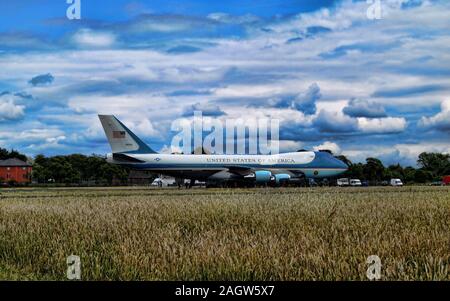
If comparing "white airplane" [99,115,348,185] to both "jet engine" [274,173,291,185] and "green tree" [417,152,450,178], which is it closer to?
"jet engine" [274,173,291,185]

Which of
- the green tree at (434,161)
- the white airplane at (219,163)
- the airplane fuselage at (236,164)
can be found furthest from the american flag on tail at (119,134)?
the green tree at (434,161)

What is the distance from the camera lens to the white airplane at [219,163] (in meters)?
66.2

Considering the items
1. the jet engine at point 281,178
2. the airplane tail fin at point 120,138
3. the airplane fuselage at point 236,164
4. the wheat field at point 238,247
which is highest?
the airplane tail fin at point 120,138

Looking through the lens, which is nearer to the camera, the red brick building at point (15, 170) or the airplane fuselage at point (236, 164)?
the airplane fuselage at point (236, 164)

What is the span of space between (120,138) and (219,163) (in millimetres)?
12282

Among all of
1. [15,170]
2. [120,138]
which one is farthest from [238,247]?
[15,170]

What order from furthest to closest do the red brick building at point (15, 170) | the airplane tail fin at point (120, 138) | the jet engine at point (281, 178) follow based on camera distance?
1. the red brick building at point (15, 170)
2. the airplane tail fin at point (120, 138)
3. the jet engine at point (281, 178)

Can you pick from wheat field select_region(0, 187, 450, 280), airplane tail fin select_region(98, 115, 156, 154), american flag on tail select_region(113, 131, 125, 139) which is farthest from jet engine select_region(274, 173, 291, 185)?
wheat field select_region(0, 187, 450, 280)

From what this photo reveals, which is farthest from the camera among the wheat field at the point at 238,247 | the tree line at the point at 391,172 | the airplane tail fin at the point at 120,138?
the tree line at the point at 391,172

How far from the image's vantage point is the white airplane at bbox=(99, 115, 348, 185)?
217 feet

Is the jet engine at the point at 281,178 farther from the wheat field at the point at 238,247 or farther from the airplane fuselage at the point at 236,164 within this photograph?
the wheat field at the point at 238,247
